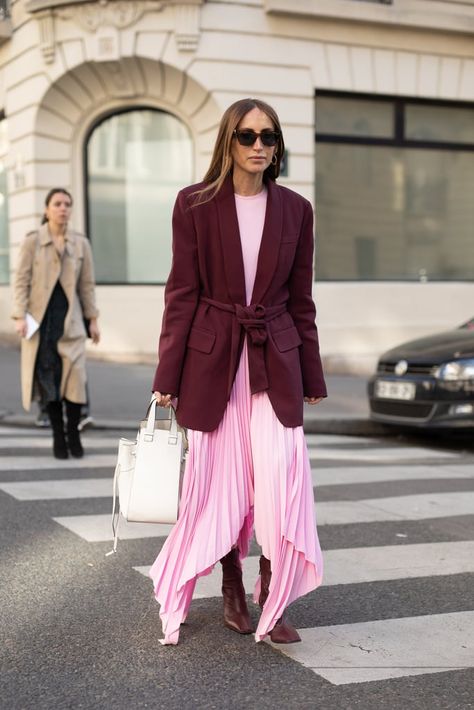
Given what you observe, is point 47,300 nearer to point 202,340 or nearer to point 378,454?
point 378,454

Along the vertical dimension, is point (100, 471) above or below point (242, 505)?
below

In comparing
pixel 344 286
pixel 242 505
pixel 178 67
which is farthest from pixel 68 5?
pixel 242 505

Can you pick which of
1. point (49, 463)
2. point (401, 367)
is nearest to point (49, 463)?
point (49, 463)

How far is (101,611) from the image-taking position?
402cm

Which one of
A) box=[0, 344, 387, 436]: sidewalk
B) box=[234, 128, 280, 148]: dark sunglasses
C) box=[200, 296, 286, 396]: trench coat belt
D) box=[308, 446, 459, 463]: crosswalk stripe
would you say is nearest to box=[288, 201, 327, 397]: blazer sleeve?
box=[200, 296, 286, 396]: trench coat belt

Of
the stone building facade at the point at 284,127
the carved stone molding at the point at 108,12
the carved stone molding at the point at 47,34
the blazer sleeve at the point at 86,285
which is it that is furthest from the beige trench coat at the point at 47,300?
the carved stone molding at the point at 47,34

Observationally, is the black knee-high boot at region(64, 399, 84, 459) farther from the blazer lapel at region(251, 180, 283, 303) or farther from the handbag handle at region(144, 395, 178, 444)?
the blazer lapel at region(251, 180, 283, 303)

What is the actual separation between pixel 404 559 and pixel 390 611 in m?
0.87

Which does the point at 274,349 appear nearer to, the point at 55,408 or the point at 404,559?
the point at 404,559

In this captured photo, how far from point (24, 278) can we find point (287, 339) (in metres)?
4.25

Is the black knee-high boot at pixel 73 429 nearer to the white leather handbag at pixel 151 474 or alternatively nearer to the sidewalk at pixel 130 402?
the sidewalk at pixel 130 402

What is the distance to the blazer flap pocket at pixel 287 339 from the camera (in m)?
3.63

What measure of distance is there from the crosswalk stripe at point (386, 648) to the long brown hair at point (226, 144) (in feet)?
5.34

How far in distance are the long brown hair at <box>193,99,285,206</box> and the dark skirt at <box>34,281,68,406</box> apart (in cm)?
403
